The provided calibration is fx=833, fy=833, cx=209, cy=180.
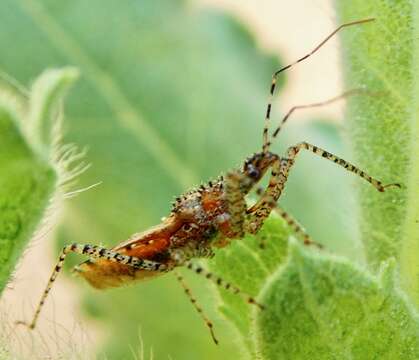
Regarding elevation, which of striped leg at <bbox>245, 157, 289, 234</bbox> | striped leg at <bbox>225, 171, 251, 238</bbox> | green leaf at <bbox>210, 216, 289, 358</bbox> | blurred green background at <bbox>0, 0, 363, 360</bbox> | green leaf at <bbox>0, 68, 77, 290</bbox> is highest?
blurred green background at <bbox>0, 0, 363, 360</bbox>

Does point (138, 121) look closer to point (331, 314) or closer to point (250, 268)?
point (250, 268)

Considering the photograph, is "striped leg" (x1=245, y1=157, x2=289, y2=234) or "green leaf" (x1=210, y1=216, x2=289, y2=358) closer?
"green leaf" (x1=210, y1=216, x2=289, y2=358)

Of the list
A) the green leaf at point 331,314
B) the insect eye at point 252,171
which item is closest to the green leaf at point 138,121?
the insect eye at point 252,171

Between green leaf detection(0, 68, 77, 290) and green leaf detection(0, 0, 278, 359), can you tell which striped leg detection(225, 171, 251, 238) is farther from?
green leaf detection(0, 68, 77, 290)

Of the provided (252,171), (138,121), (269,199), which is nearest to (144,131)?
(138,121)

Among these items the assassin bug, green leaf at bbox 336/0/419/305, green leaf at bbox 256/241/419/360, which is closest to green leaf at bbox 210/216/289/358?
green leaf at bbox 336/0/419/305

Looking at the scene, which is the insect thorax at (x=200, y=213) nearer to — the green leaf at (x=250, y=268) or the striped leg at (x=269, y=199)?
the striped leg at (x=269, y=199)

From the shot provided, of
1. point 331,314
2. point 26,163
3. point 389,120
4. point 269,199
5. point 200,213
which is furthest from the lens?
point 200,213
